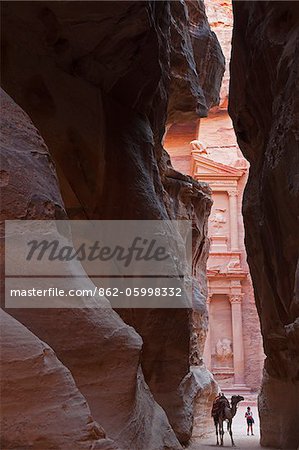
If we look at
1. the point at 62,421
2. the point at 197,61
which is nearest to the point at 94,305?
the point at 62,421

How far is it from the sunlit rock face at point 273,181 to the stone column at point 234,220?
600 inches

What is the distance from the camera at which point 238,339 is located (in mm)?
26000

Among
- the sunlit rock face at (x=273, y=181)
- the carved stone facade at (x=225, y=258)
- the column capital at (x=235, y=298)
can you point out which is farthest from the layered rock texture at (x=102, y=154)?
the column capital at (x=235, y=298)

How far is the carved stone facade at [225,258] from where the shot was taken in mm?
25719

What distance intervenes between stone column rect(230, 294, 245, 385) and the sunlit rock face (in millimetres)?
14115

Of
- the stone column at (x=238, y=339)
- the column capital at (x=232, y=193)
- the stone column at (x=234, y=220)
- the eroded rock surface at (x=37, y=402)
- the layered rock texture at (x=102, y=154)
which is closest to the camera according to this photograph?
the eroded rock surface at (x=37, y=402)

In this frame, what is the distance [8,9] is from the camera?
8.26 metres

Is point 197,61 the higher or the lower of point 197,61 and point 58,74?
the higher

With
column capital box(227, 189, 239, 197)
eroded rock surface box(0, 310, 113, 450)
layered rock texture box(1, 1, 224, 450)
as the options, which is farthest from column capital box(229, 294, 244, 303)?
eroded rock surface box(0, 310, 113, 450)

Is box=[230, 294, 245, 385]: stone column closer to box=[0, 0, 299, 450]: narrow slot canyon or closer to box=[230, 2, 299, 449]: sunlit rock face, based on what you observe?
box=[0, 0, 299, 450]: narrow slot canyon

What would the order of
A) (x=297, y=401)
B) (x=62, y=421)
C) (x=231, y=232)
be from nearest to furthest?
(x=62, y=421), (x=297, y=401), (x=231, y=232)

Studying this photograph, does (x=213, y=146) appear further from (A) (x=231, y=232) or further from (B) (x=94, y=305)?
(B) (x=94, y=305)

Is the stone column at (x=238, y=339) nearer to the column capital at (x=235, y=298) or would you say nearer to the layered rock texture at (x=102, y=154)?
the column capital at (x=235, y=298)

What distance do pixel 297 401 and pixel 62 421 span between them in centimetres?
683
